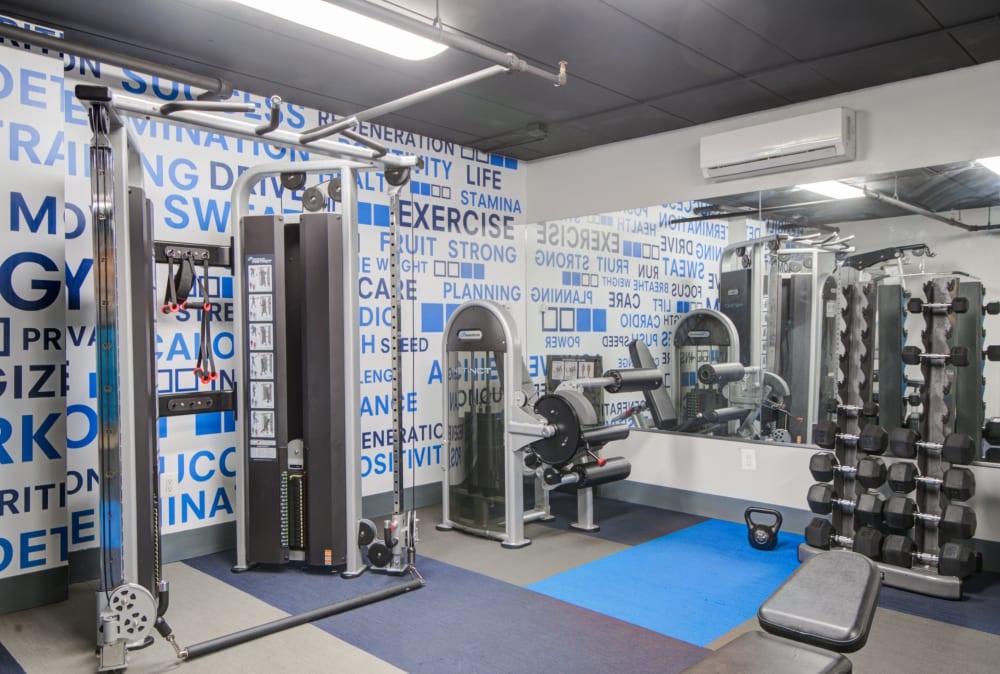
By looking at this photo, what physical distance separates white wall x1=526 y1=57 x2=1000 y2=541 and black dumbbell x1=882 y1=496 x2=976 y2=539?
0.46 meters

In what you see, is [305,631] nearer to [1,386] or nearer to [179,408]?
[179,408]

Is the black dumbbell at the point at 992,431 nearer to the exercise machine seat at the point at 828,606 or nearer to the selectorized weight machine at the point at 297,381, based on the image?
the exercise machine seat at the point at 828,606

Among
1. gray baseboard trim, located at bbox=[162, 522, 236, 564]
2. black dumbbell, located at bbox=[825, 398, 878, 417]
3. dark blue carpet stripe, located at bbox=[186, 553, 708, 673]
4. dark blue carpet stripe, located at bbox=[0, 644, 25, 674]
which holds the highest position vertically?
black dumbbell, located at bbox=[825, 398, 878, 417]

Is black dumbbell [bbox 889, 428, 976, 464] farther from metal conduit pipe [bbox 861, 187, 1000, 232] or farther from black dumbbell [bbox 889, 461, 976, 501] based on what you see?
metal conduit pipe [bbox 861, 187, 1000, 232]

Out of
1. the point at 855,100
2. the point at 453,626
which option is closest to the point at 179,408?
the point at 453,626

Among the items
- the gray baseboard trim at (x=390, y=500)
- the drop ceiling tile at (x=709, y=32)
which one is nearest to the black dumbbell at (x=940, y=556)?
the drop ceiling tile at (x=709, y=32)

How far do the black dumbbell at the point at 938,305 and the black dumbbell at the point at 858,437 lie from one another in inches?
26.2

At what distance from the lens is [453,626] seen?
3135mm

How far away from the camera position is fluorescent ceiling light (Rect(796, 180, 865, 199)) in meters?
4.34

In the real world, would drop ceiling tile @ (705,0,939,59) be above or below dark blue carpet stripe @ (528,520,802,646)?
above

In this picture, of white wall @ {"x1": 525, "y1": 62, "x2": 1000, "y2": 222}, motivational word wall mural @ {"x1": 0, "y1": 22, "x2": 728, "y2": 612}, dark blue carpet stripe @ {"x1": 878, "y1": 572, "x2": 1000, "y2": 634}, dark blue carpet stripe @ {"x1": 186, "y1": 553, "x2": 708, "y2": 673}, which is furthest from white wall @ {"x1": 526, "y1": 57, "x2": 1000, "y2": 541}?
dark blue carpet stripe @ {"x1": 186, "y1": 553, "x2": 708, "y2": 673}

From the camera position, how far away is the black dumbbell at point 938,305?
11.9 ft

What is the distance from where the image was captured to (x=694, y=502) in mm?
5148

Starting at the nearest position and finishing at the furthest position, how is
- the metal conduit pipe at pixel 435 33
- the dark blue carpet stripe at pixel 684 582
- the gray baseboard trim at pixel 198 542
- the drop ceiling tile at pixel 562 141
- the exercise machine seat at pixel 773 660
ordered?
the exercise machine seat at pixel 773 660
the metal conduit pipe at pixel 435 33
the dark blue carpet stripe at pixel 684 582
the gray baseboard trim at pixel 198 542
the drop ceiling tile at pixel 562 141
